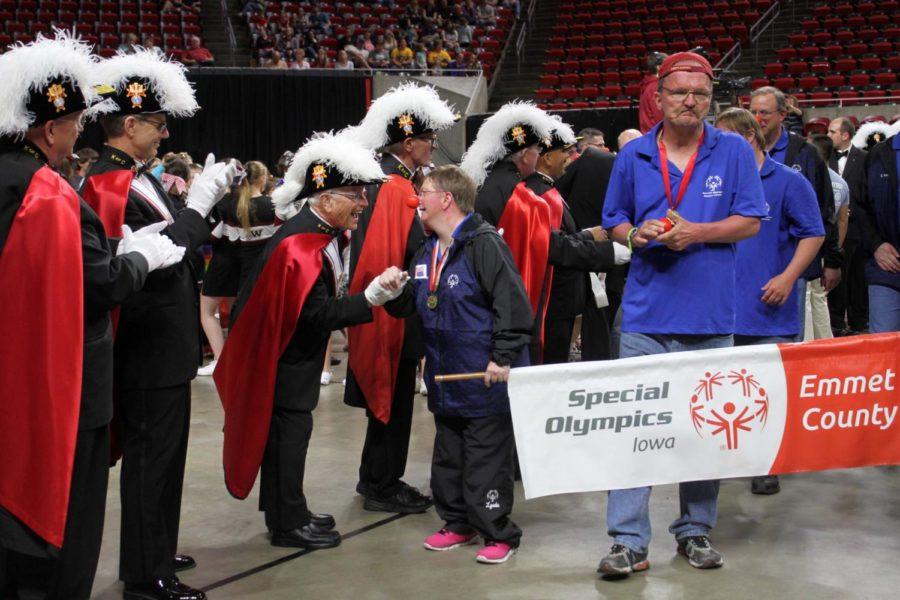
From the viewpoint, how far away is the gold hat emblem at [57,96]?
3059 millimetres

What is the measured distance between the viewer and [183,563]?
4.27m

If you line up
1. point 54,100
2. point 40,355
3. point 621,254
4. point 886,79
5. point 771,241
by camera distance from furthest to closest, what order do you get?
point 886,79 → point 771,241 → point 621,254 → point 54,100 → point 40,355

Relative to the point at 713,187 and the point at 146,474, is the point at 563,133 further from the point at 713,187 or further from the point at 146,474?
the point at 146,474

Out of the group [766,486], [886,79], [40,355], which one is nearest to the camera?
[40,355]

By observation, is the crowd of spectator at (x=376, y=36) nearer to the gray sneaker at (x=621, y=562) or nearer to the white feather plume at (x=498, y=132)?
the white feather plume at (x=498, y=132)

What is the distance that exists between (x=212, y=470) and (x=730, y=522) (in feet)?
9.32

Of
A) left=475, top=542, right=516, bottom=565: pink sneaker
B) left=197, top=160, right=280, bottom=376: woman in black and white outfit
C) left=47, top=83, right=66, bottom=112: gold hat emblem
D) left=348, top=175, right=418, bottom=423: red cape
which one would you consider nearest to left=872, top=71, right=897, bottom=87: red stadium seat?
left=197, top=160, right=280, bottom=376: woman in black and white outfit

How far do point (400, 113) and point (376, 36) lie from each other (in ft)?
53.8

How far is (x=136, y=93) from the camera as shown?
3.83 m

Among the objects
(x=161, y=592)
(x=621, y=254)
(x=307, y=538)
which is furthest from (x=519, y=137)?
(x=161, y=592)

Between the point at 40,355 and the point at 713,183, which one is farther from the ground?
the point at 713,183

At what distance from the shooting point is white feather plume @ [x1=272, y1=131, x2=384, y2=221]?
4500mm

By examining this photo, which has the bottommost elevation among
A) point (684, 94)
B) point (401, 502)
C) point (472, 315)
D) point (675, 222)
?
point (401, 502)

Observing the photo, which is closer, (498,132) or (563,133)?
(498,132)
